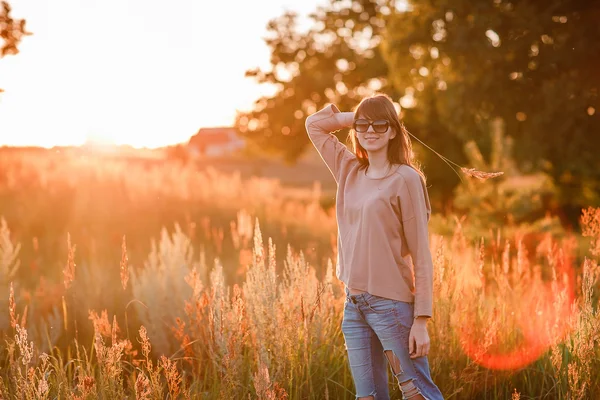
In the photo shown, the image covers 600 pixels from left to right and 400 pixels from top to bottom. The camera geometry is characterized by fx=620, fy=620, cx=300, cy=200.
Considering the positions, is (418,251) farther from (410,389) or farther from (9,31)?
(9,31)

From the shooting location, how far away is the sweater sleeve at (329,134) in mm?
3250

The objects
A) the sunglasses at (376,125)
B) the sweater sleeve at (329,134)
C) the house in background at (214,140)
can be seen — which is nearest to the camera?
the sunglasses at (376,125)

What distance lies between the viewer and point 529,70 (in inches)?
438

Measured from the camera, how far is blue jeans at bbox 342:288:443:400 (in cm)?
274

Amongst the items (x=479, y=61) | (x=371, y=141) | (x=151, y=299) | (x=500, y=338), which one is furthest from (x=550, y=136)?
(x=371, y=141)

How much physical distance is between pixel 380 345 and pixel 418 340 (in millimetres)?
299

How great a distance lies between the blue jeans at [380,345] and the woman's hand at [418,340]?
0.13 ft

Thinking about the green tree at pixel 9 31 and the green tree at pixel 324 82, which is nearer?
Answer: the green tree at pixel 9 31

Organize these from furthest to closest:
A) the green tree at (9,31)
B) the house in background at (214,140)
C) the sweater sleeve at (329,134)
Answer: the house in background at (214,140)
the green tree at (9,31)
the sweater sleeve at (329,134)

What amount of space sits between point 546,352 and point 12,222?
845cm

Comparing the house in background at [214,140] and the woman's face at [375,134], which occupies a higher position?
the house in background at [214,140]

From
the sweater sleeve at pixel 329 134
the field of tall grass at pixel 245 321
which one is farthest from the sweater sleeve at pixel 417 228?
the field of tall grass at pixel 245 321

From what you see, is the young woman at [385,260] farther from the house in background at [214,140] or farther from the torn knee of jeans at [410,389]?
the house in background at [214,140]

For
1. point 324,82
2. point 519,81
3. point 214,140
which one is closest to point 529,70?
point 519,81
